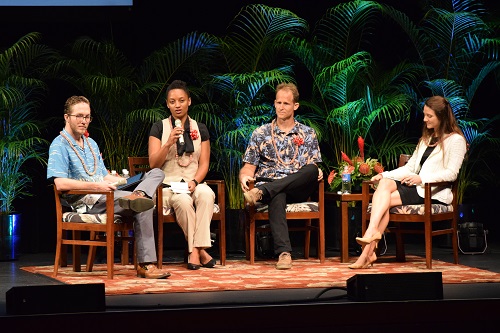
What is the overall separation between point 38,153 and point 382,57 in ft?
11.0

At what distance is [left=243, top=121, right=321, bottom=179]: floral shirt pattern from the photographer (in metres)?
6.97

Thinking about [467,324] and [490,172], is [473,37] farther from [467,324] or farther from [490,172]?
[467,324]

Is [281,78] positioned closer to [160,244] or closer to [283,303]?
[160,244]

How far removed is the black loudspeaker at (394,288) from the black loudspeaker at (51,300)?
1122mm

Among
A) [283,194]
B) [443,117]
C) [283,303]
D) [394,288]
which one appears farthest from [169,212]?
[394,288]

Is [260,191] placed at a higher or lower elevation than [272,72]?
lower

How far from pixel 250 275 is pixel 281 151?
127 cm

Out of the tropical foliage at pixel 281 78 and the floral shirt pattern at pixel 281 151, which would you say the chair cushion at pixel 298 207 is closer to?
the floral shirt pattern at pixel 281 151

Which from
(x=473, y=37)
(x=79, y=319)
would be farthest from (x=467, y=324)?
(x=473, y=37)

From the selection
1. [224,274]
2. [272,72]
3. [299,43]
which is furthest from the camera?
[299,43]

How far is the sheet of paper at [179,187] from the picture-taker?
6.55 meters

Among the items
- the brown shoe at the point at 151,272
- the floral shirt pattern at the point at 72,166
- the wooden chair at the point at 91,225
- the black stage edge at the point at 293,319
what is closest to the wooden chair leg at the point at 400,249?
the brown shoe at the point at 151,272

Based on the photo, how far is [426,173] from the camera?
673 centimetres

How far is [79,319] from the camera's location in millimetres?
3650
